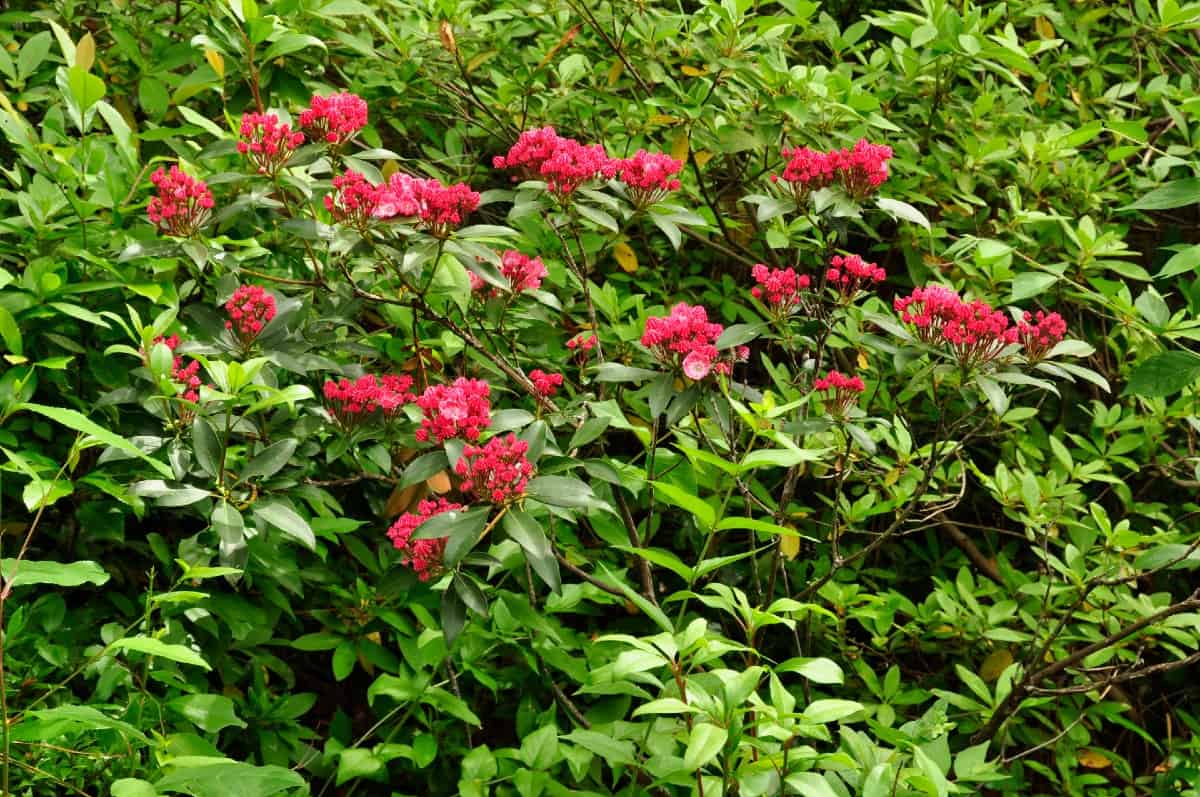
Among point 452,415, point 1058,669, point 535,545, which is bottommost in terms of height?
point 1058,669

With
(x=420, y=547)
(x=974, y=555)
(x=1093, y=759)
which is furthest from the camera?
(x=974, y=555)

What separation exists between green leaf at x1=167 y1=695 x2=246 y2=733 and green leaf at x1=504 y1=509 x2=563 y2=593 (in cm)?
61

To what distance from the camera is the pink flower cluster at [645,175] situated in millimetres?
2328

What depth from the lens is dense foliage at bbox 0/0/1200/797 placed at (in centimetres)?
188

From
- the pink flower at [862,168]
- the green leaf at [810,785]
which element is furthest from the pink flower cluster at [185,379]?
the pink flower at [862,168]

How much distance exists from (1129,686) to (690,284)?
72.0 inches

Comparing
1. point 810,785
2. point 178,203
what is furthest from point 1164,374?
point 178,203

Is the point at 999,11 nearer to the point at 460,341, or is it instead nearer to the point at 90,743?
the point at 460,341

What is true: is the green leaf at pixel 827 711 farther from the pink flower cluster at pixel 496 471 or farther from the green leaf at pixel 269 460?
the green leaf at pixel 269 460

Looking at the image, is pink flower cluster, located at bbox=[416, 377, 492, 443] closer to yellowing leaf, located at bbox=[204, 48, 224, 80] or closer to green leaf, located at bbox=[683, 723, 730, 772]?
green leaf, located at bbox=[683, 723, 730, 772]

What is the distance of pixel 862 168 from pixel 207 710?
1.67m

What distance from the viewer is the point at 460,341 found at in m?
2.62

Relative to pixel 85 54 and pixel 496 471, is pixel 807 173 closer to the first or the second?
pixel 496 471

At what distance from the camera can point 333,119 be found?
223 cm
